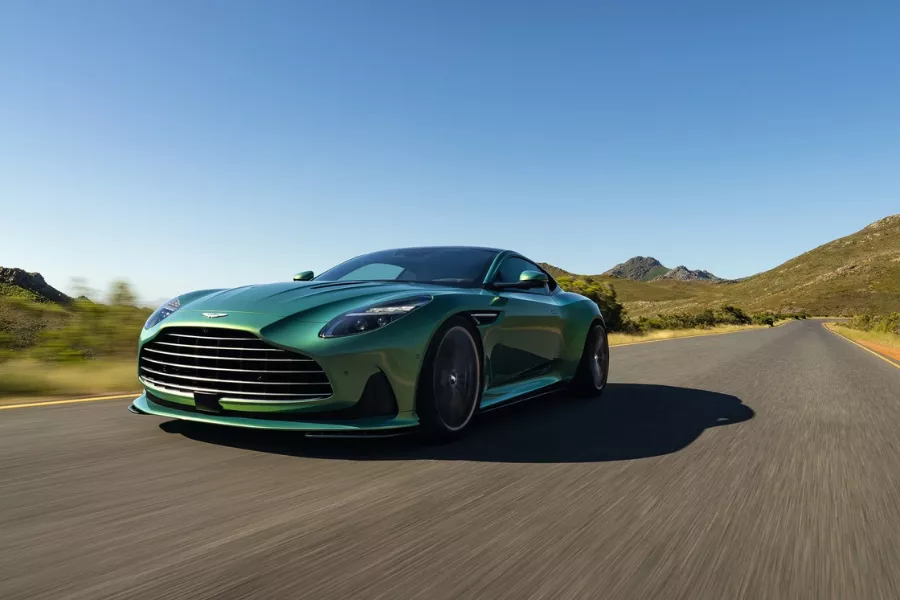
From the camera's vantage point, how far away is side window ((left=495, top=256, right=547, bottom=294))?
18.6 feet

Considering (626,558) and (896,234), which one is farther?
(896,234)

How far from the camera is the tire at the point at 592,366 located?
6.80 m

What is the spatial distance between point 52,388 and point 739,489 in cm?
644

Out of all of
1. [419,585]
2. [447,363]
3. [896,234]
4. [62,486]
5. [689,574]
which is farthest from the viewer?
[896,234]

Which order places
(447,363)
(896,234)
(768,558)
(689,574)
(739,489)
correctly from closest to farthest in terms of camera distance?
(689,574)
(768,558)
(739,489)
(447,363)
(896,234)

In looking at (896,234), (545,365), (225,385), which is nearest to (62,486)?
(225,385)

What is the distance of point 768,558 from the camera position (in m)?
2.54

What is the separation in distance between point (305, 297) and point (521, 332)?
6.07ft

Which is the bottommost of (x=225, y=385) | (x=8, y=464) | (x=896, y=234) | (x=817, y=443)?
(x=817, y=443)

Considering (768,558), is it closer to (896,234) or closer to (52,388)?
(52,388)

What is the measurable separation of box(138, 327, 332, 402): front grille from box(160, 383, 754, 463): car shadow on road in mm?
459

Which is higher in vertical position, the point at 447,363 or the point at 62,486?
the point at 447,363

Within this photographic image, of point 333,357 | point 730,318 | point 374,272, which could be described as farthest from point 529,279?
point 730,318

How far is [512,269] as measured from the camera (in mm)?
6039
